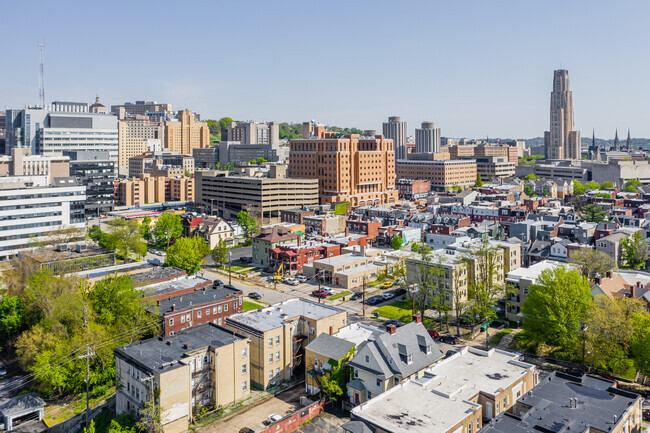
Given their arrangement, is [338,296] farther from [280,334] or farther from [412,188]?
[412,188]

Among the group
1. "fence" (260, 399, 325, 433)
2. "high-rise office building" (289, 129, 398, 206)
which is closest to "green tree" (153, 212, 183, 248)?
"high-rise office building" (289, 129, 398, 206)

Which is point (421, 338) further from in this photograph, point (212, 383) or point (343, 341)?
point (212, 383)

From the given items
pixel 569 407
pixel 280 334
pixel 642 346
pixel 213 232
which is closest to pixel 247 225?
pixel 213 232

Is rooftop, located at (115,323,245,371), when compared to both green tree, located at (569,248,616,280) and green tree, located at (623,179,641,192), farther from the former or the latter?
green tree, located at (623,179,641,192)

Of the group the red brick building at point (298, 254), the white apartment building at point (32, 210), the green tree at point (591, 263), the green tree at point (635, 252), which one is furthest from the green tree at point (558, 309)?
the white apartment building at point (32, 210)

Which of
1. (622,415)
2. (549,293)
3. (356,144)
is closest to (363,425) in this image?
(622,415)
